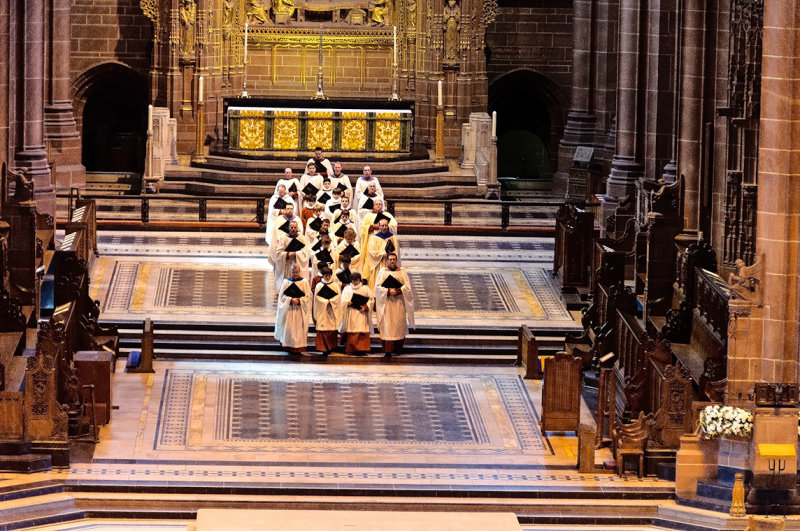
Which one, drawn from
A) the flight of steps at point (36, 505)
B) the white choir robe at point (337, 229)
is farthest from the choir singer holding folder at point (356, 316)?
the flight of steps at point (36, 505)

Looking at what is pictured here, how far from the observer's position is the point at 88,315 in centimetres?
2655

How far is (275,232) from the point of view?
2980 cm

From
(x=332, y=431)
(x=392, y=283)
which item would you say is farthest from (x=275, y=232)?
(x=332, y=431)

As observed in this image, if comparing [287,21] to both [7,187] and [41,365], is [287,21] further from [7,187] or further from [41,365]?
[41,365]

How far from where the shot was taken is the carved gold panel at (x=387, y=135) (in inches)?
1470

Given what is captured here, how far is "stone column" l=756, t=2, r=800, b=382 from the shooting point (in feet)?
70.7

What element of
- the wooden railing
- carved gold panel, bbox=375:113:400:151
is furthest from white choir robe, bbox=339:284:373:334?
carved gold panel, bbox=375:113:400:151

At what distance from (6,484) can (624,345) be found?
8147 millimetres

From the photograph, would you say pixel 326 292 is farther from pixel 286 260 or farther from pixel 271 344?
pixel 286 260

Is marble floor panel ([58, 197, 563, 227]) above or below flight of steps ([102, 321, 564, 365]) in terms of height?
above

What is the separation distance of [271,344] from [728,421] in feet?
25.6

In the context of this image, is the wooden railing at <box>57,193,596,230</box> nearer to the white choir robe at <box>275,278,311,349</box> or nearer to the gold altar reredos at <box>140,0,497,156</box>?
the gold altar reredos at <box>140,0,497,156</box>

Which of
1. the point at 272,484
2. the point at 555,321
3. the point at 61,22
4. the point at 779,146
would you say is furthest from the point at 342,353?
the point at 61,22

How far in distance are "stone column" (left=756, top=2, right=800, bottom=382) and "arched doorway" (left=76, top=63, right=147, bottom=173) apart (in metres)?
21.0
